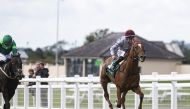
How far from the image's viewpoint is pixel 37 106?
727 inches

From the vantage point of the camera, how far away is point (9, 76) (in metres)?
16.5

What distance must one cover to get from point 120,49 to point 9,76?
3.37 m

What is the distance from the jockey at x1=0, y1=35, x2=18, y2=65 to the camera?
16.5 metres

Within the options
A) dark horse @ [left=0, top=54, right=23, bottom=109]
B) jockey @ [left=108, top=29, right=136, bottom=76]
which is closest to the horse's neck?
dark horse @ [left=0, top=54, right=23, bottom=109]

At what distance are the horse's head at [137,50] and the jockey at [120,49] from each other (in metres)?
0.44

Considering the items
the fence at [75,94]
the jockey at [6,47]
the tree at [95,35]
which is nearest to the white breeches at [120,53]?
the fence at [75,94]

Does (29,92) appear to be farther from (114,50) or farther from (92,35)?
(92,35)

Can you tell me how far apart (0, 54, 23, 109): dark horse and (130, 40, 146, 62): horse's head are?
3.29m

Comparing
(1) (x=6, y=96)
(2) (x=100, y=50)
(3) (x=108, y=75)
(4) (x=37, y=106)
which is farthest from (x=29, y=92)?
(2) (x=100, y=50)

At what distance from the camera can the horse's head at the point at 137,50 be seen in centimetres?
1374

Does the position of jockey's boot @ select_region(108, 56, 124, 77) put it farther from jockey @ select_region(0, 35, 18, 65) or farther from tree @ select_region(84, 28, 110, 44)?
tree @ select_region(84, 28, 110, 44)

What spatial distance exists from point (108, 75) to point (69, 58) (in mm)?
55579

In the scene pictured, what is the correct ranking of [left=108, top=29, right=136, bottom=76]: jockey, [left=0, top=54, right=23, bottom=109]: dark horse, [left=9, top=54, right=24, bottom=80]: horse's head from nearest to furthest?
1. [left=108, top=29, right=136, bottom=76]: jockey
2. [left=9, top=54, right=24, bottom=80]: horse's head
3. [left=0, top=54, right=23, bottom=109]: dark horse

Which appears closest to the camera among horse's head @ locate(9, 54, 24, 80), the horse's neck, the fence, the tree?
horse's head @ locate(9, 54, 24, 80)
